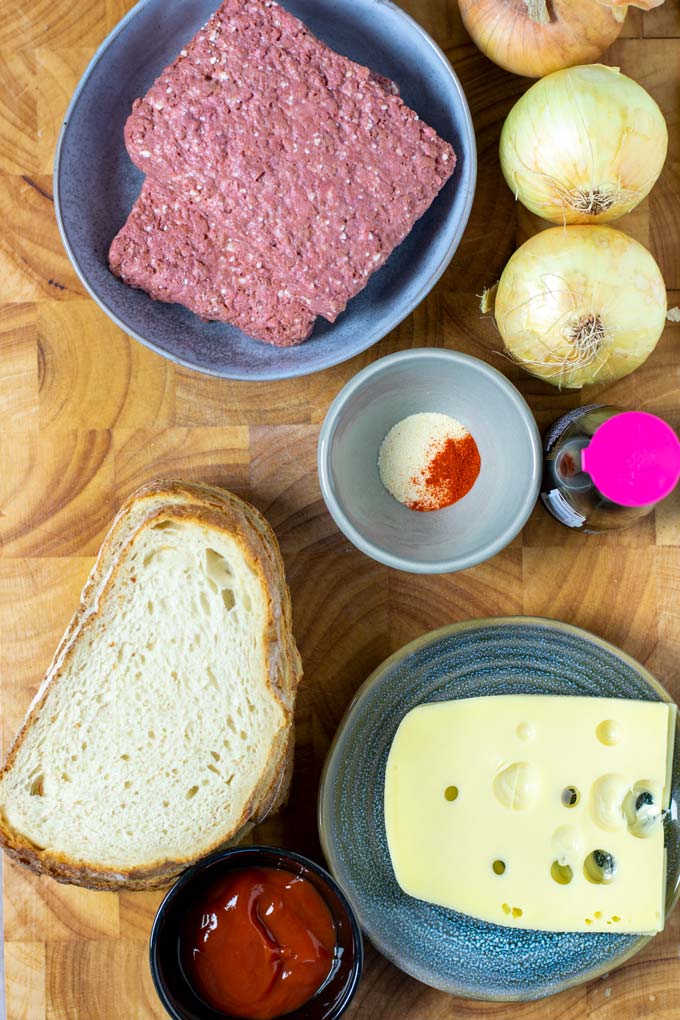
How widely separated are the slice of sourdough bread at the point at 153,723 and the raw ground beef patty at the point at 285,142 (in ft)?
1.14

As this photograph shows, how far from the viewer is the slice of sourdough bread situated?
113 centimetres

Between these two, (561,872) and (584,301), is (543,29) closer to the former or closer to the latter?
(584,301)

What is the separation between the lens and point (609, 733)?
3.90ft

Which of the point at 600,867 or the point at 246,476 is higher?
the point at 246,476

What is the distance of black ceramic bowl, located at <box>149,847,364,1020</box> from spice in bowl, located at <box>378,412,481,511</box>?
474 millimetres

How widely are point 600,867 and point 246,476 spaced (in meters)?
0.68

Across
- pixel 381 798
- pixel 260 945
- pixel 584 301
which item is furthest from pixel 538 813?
pixel 584 301

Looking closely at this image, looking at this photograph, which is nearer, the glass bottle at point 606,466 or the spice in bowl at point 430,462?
the glass bottle at point 606,466

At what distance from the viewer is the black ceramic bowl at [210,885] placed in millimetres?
1086

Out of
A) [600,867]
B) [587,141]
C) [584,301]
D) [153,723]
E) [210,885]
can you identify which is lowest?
[600,867]

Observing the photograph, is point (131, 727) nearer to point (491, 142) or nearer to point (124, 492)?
point (124, 492)

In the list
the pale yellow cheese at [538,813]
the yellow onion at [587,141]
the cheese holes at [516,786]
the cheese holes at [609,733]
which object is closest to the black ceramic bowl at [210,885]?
the pale yellow cheese at [538,813]

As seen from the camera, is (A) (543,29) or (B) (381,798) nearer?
(A) (543,29)

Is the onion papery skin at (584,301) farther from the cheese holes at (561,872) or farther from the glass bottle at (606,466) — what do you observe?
the cheese holes at (561,872)
